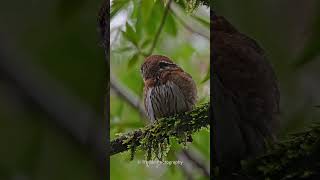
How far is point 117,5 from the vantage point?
179cm

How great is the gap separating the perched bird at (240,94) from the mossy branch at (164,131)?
0.07m

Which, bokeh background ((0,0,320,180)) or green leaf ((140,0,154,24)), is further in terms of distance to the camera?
bokeh background ((0,0,320,180))

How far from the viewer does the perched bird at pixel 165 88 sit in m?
1.74

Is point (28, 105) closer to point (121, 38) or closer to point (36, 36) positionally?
point (36, 36)

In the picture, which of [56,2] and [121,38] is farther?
[56,2]

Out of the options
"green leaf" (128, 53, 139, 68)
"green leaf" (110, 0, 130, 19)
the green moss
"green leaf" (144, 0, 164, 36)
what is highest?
"green leaf" (110, 0, 130, 19)

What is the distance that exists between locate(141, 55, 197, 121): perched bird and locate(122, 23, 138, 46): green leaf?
0.09m

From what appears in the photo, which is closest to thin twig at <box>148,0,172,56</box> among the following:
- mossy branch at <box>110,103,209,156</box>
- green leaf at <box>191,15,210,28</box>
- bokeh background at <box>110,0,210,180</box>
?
bokeh background at <box>110,0,210,180</box>

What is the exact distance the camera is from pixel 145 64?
179 cm

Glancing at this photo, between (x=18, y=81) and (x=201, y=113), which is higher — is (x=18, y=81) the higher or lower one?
the higher one

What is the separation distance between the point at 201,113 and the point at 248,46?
0.94ft

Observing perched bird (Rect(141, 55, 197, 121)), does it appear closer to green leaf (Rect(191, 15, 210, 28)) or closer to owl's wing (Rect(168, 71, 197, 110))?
owl's wing (Rect(168, 71, 197, 110))

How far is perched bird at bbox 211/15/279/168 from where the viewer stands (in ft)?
5.59

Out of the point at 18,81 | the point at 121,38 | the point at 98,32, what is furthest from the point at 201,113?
the point at 18,81
